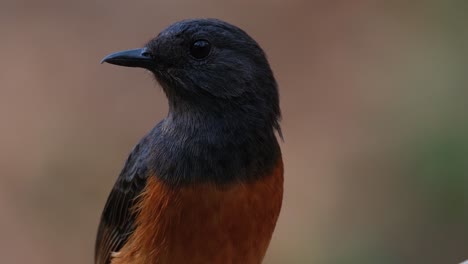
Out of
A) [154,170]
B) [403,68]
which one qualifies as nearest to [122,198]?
[154,170]

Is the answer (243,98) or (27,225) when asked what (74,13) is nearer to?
(27,225)

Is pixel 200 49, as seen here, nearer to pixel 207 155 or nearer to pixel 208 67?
pixel 208 67

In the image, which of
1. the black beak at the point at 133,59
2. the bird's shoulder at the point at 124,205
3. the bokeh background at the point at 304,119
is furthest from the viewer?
the bokeh background at the point at 304,119

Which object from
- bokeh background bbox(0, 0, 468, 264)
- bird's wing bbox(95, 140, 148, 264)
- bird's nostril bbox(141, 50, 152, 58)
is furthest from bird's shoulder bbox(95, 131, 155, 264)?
bokeh background bbox(0, 0, 468, 264)

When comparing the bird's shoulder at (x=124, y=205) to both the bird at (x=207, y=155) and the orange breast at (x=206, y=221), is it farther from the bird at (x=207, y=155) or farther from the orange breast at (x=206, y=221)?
the orange breast at (x=206, y=221)

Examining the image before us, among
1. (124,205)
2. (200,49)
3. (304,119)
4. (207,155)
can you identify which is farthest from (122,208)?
(304,119)

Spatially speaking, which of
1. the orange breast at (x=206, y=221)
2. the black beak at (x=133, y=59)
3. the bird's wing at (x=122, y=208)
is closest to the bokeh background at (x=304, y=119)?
the bird's wing at (x=122, y=208)
